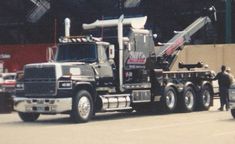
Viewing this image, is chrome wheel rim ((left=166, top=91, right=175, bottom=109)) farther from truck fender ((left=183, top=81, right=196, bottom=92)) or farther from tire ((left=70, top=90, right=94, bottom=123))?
tire ((left=70, top=90, right=94, bottom=123))

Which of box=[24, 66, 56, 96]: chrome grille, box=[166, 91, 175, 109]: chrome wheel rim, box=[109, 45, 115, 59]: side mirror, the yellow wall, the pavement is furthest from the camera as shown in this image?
the yellow wall

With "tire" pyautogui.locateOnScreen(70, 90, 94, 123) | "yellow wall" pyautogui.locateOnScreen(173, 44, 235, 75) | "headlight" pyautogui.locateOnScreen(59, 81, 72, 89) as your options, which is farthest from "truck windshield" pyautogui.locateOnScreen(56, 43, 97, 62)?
"yellow wall" pyautogui.locateOnScreen(173, 44, 235, 75)

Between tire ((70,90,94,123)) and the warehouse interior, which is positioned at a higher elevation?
the warehouse interior

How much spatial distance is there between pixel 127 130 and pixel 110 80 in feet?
15.3

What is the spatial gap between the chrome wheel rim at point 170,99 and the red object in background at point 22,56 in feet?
41.9

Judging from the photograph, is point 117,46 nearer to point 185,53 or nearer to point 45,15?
point 185,53

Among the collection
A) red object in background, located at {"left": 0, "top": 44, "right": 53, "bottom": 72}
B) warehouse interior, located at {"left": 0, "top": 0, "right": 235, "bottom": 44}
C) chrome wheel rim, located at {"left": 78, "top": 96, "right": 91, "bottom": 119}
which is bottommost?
chrome wheel rim, located at {"left": 78, "top": 96, "right": 91, "bottom": 119}

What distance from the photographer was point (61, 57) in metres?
21.6

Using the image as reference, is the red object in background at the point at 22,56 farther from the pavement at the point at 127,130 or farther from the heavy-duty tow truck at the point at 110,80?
the pavement at the point at 127,130

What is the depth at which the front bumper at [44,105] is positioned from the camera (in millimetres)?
19156

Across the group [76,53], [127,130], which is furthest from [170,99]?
[127,130]

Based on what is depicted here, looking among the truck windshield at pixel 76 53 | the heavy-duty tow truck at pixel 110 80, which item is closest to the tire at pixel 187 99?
the heavy-duty tow truck at pixel 110 80

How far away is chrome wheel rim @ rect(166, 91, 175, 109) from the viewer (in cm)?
2365

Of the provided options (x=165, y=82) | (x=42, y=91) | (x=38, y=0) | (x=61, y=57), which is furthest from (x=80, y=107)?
(x=38, y=0)
